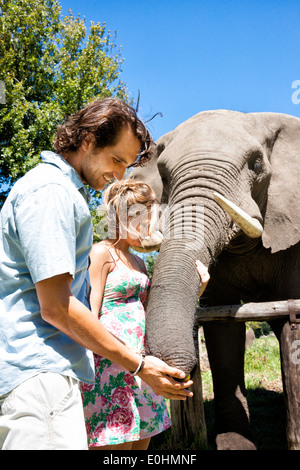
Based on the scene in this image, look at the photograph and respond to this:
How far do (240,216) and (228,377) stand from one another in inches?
91.9

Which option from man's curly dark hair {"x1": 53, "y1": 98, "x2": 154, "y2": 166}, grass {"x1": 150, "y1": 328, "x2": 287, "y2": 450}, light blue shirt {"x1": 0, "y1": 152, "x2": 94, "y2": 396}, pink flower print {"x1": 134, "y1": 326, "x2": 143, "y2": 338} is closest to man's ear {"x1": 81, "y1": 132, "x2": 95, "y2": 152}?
man's curly dark hair {"x1": 53, "y1": 98, "x2": 154, "y2": 166}

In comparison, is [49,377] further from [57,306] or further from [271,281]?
[271,281]

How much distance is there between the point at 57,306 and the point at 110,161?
72 centimetres

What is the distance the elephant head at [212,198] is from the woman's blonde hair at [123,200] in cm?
49

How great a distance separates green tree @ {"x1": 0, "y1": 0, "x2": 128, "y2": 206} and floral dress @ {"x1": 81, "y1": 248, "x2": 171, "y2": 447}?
11.5m

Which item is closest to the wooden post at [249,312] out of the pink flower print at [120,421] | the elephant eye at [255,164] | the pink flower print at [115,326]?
the elephant eye at [255,164]

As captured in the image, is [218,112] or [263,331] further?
[263,331]

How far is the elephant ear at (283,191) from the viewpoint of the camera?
15.6 ft

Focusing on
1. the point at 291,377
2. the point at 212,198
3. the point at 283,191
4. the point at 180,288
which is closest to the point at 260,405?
the point at 291,377

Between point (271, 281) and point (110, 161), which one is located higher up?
point (271, 281)

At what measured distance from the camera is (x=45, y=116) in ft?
48.6

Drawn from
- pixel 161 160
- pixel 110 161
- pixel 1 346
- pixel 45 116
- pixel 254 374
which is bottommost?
pixel 1 346
